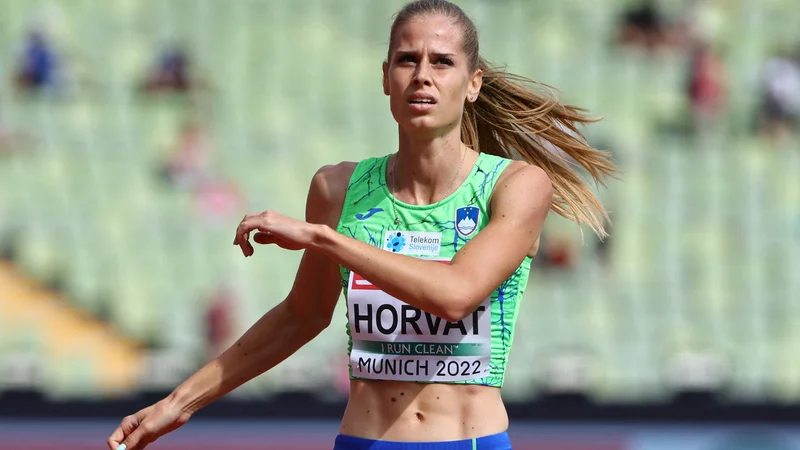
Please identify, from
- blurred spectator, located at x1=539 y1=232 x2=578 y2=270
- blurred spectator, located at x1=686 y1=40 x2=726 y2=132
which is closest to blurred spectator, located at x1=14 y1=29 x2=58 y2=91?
blurred spectator, located at x1=539 y1=232 x2=578 y2=270

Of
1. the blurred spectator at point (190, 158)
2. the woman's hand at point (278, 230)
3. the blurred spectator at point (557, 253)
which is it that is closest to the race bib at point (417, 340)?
the woman's hand at point (278, 230)

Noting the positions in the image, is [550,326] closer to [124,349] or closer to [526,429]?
[526,429]

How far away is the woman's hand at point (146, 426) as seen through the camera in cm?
330

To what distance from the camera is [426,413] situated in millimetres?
3184

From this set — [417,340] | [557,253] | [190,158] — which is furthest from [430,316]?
[190,158]

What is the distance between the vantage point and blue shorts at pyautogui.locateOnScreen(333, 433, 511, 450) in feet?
10.3

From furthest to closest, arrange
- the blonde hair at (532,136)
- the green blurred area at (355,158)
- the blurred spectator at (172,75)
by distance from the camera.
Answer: the blurred spectator at (172,75) → the green blurred area at (355,158) → the blonde hair at (532,136)

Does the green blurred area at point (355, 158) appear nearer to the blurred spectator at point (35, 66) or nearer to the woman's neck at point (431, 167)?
the blurred spectator at point (35, 66)

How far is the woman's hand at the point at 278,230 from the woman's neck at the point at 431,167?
55cm

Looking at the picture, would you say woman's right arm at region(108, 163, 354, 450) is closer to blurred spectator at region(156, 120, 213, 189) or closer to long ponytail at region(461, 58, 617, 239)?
long ponytail at region(461, 58, 617, 239)

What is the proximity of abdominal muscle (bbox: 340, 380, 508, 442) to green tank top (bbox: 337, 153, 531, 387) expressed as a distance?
0.03 meters

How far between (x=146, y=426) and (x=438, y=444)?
0.78 meters

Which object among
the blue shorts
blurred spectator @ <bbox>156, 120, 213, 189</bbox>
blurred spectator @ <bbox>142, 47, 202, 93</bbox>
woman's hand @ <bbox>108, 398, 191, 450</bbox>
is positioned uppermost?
blurred spectator @ <bbox>142, 47, 202, 93</bbox>

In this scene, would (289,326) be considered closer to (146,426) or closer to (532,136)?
(146,426)
